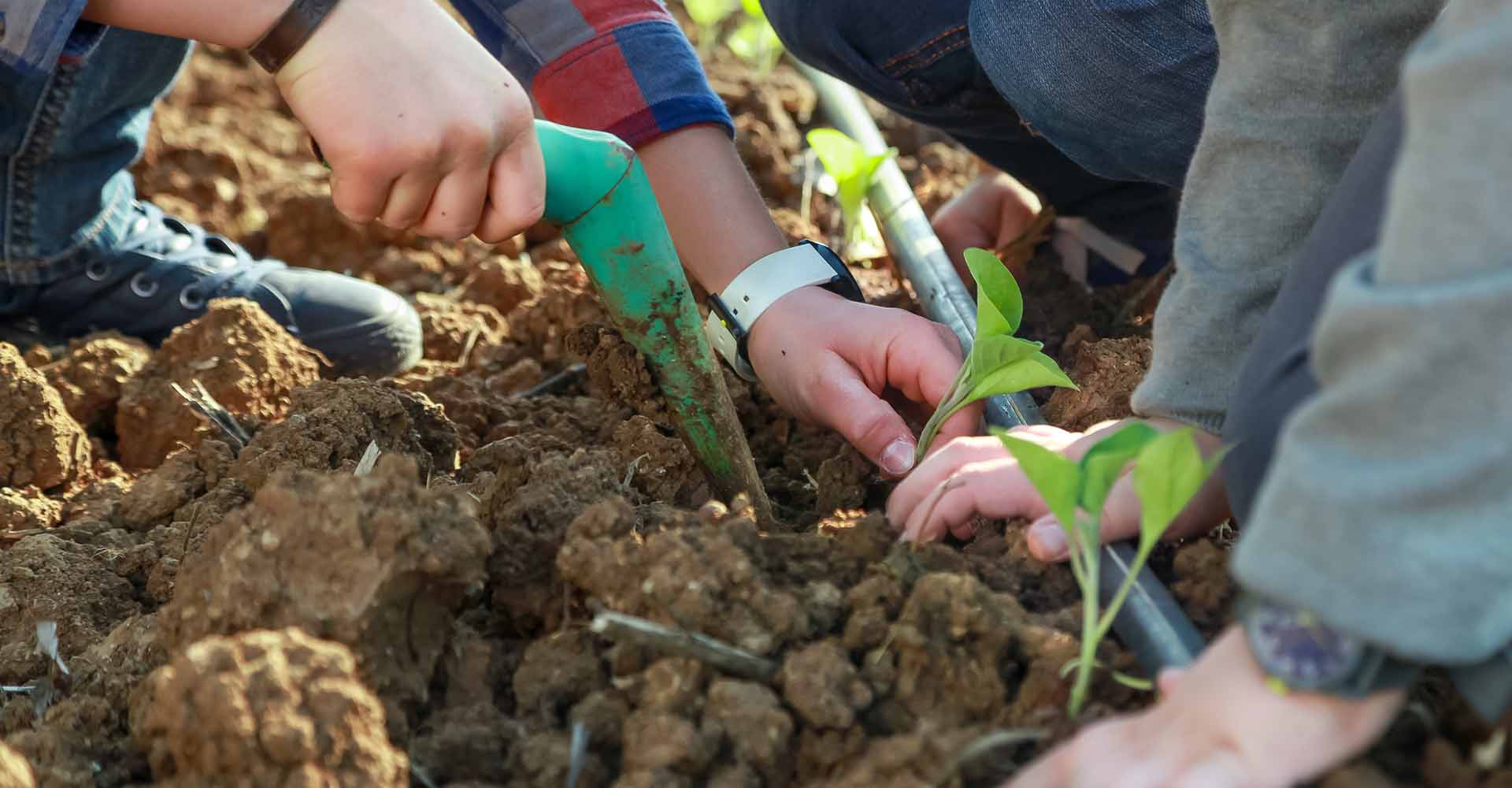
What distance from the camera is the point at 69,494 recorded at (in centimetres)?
171

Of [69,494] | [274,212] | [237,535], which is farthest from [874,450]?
[274,212]

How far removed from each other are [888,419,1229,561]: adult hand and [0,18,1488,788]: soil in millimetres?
32

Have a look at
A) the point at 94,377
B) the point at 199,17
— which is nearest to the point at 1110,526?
the point at 199,17

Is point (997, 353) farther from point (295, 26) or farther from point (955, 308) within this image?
point (295, 26)

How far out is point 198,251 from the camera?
85.0 inches

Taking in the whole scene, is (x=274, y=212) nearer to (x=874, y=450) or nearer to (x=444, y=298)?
(x=444, y=298)

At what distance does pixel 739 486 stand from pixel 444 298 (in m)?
1.06

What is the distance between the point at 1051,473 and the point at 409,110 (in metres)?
0.68

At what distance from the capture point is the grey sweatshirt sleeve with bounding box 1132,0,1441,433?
1.14m

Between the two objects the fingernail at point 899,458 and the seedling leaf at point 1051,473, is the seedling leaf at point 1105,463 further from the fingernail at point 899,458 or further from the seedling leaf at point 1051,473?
the fingernail at point 899,458

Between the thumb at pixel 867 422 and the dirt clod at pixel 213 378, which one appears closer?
the thumb at pixel 867 422

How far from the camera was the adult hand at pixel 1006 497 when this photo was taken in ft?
3.67

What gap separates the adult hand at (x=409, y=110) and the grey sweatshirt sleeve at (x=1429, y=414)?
2.59 feet

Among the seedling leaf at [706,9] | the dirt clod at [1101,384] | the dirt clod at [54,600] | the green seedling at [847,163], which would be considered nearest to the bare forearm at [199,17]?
the dirt clod at [54,600]
